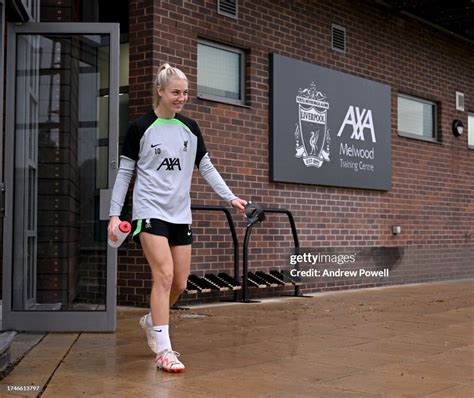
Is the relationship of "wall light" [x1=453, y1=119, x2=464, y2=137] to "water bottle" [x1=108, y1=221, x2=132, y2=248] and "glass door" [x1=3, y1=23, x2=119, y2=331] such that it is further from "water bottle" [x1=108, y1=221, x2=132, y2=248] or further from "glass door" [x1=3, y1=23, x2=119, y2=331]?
"water bottle" [x1=108, y1=221, x2=132, y2=248]

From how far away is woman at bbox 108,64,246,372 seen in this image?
14.3 feet

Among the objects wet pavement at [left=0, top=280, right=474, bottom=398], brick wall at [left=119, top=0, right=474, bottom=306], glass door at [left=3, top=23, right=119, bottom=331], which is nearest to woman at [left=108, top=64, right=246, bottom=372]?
wet pavement at [left=0, top=280, right=474, bottom=398]

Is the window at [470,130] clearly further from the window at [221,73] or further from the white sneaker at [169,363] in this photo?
the white sneaker at [169,363]

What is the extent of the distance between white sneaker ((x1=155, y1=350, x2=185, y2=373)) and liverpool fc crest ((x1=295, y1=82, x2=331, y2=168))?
18.0ft

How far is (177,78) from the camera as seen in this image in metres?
4.38

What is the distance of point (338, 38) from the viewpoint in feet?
34.2

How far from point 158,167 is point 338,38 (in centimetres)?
664

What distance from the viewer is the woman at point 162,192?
4.36m

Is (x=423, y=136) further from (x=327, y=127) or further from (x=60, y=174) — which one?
(x=60, y=174)

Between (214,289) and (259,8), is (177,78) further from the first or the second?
(259,8)

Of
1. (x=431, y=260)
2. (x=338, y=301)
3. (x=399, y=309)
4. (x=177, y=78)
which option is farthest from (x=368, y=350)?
(x=431, y=260)

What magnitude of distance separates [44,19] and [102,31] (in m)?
1.00

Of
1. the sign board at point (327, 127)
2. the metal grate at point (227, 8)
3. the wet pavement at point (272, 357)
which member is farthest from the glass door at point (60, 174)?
the sign board at point (327, 127)

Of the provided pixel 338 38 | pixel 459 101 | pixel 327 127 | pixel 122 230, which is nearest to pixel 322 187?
pixel 327 127
